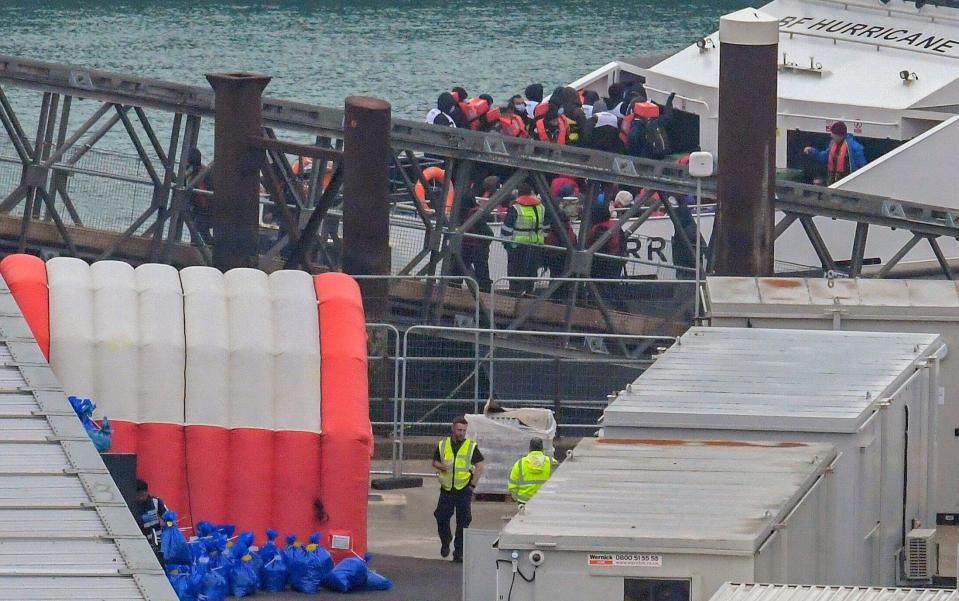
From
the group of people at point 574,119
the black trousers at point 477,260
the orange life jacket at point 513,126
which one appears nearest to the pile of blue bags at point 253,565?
the black trousers at point 477,260

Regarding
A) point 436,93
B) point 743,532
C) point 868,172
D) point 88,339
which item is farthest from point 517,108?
point 436,93

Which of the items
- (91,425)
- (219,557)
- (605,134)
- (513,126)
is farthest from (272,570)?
(513,126)

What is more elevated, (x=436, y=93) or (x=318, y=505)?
(x=436, y=93)

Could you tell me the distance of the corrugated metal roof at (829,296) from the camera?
16.7 m

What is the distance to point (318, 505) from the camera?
17.2 m

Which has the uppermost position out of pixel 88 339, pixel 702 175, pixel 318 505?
pixel 702 175


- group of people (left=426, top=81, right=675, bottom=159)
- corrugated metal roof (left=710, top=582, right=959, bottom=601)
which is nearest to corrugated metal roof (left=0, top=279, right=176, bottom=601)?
corrugated metal roof (left=710, top=582, right=959, bottom=601)

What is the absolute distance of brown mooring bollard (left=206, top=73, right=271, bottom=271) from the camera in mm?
21391

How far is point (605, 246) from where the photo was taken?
2342 cm

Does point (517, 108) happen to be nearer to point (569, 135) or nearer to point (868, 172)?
point (569, 135)

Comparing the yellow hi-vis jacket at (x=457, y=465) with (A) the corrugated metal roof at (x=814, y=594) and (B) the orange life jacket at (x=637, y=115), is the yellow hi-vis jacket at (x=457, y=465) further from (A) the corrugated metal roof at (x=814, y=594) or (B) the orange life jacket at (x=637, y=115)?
(B) the orange life jacket at (x=637, y=115)

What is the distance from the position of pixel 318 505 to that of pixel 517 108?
1230 centimetres

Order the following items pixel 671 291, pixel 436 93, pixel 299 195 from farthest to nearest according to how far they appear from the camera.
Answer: pixel 436 93 < pixel 299 195 < pixel 671 291

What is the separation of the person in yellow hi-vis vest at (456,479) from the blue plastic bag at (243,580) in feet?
5.31
